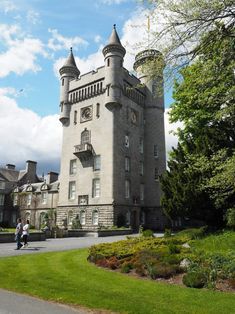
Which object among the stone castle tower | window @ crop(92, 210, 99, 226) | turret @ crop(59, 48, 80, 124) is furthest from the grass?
turret @ crop(59, 48, 80, 124)

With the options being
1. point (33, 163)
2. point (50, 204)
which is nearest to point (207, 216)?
point (50, 204)

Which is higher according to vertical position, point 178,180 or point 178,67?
point 178,67

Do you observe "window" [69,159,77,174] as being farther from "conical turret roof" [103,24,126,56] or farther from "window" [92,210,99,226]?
"conical turret roof" [103,24,126,56]

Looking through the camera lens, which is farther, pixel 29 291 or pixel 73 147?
pixel 73 147

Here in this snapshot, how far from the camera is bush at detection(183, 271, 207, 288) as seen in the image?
10234 millimetres

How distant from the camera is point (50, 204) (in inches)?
2185

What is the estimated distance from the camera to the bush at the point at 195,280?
1023 cm

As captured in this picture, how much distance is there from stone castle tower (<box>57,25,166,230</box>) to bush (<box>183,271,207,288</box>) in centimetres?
3285

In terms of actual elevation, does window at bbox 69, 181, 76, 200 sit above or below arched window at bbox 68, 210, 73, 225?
above

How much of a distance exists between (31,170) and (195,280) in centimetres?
6210

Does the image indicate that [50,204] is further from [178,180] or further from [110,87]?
[178,180]

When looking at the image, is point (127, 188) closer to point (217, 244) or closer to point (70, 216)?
point (70, 216)

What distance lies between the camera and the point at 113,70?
154 ft

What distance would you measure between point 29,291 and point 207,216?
1611 centimetres
